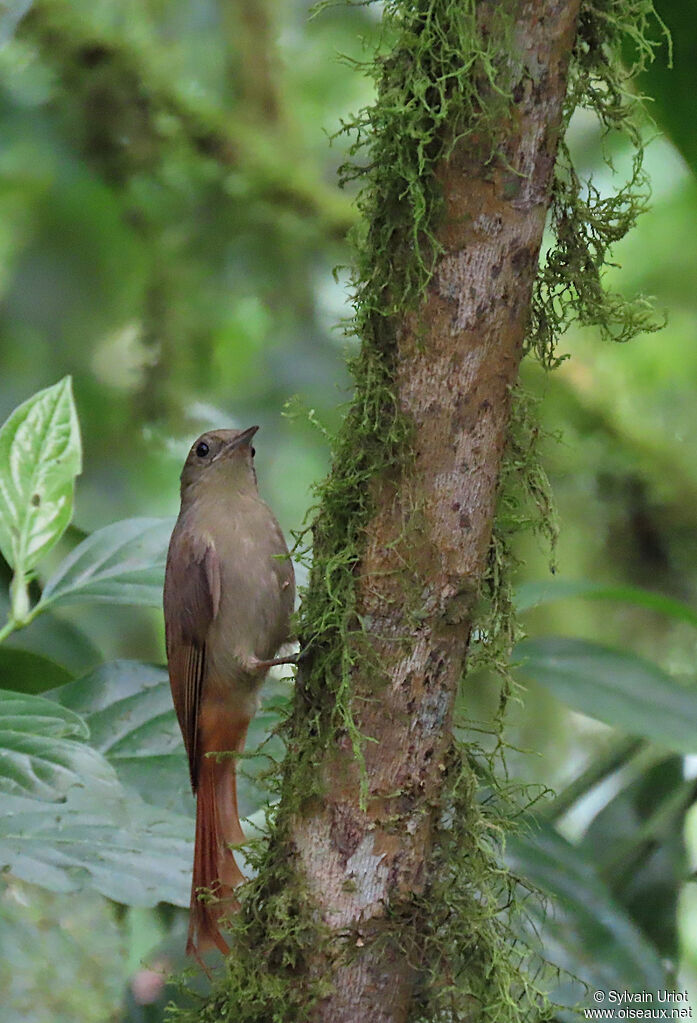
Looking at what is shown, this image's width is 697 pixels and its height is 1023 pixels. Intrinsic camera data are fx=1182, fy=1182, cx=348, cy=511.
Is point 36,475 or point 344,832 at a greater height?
point 36,475

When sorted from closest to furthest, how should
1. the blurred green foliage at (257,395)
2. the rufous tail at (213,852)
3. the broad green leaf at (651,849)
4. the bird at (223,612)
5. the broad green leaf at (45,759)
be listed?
the broad green leaf at (45,759) → the rufous tail at (213,852) → the blurred green foliage at (257,395) → the bird at (223,612) → the broad green leaf at (651,849)

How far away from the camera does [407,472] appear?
147 centimetres

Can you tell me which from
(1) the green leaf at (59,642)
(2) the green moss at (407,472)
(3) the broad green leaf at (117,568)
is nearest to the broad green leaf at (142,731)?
(3) the broad green leaf at (117,568)

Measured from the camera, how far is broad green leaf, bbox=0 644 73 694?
237cm

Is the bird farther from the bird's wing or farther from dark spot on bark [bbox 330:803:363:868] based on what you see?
dark spot on bark [bbox 330:803:363:868]

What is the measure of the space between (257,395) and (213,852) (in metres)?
2.50

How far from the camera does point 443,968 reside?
157 cm

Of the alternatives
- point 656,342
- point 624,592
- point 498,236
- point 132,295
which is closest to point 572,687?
point 624,592

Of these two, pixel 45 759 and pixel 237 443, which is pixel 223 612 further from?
pixel 45 759

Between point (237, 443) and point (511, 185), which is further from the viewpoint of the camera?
point (237, 443)

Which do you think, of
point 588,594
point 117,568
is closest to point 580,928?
point 588,594

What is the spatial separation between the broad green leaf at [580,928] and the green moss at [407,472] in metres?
0.76

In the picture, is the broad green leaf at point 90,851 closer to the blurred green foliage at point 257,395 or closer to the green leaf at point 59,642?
the blurred green foliage at point 257,395

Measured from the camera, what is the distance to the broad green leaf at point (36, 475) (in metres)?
2.38
